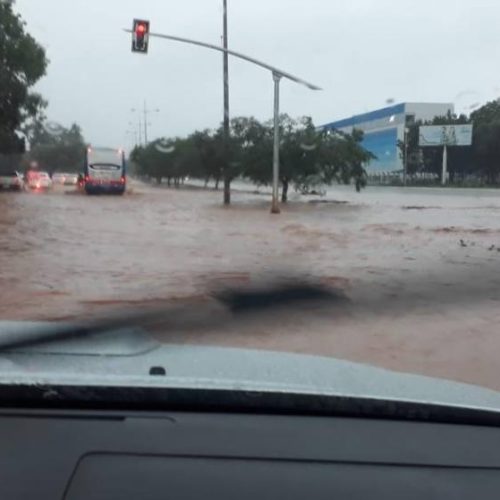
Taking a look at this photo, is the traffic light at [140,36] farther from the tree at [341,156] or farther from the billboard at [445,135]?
the billboard at [445,135]

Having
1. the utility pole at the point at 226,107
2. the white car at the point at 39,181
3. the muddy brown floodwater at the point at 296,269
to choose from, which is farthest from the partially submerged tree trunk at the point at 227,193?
the white car at the point at 39,181

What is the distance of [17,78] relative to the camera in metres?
33.4

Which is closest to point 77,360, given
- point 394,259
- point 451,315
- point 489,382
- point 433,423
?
point 433,423

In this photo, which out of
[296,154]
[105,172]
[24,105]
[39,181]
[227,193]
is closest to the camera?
[24,105]

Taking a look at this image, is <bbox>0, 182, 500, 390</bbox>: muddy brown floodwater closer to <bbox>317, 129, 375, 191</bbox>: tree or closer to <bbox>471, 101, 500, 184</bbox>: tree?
<bbox>317, 129, 375, 191</bbox>: tree

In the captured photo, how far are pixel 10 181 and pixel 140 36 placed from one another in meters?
31.3

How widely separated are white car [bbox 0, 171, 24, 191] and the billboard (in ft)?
66.9

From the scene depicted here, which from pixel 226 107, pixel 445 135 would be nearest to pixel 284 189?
pixel 226 107

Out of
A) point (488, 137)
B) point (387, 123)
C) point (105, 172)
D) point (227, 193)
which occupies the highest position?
point (387, 123)

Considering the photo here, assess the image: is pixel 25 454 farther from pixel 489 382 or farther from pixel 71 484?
pixel 489 382

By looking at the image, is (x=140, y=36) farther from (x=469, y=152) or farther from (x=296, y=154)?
(x=469, y=152)

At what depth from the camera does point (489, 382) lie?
24.0 ft

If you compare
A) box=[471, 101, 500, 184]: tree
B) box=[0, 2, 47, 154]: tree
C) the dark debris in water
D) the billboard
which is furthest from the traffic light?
box=[471, 101, 500, 184]: tree

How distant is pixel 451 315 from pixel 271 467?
8.36m
